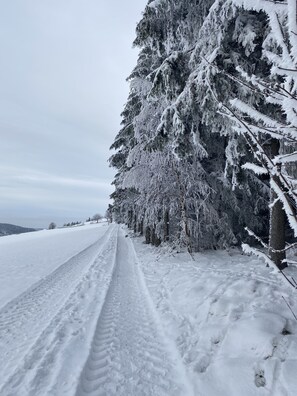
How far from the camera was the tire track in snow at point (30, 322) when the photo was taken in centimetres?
375

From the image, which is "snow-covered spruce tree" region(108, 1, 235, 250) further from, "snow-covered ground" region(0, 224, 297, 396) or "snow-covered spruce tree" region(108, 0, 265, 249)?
"snow-covered ground" region(0, 224, 297, 396)

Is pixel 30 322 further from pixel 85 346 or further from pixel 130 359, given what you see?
pixel 130 359

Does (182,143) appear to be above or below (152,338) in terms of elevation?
above

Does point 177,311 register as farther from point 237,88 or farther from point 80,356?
point 237,88

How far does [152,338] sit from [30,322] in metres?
2.37

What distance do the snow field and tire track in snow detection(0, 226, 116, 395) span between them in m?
2.13

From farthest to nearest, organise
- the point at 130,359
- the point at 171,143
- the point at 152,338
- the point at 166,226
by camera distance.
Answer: the point at 166,226
the point at 171,143
the point at 152,338
the point at 130,359

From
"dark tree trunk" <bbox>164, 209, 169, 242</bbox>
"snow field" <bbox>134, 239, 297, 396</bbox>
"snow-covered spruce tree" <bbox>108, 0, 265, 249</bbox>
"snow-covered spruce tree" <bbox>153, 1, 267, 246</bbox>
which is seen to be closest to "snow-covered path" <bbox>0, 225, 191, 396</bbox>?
"snow field" <bbox>134, 239, 297, 396</bbox>

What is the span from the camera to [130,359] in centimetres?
402

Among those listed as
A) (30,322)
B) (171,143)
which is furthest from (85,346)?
(171,143)

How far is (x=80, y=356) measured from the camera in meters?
3.98

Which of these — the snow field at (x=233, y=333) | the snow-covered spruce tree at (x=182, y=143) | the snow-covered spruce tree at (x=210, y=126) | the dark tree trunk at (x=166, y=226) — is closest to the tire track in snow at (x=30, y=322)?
the snow field at (x=233, y=333)

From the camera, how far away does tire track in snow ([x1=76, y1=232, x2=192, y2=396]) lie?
3.38m

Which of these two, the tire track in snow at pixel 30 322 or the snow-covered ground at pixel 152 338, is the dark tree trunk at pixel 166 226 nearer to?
the tire track in snow at pixel 30 322
